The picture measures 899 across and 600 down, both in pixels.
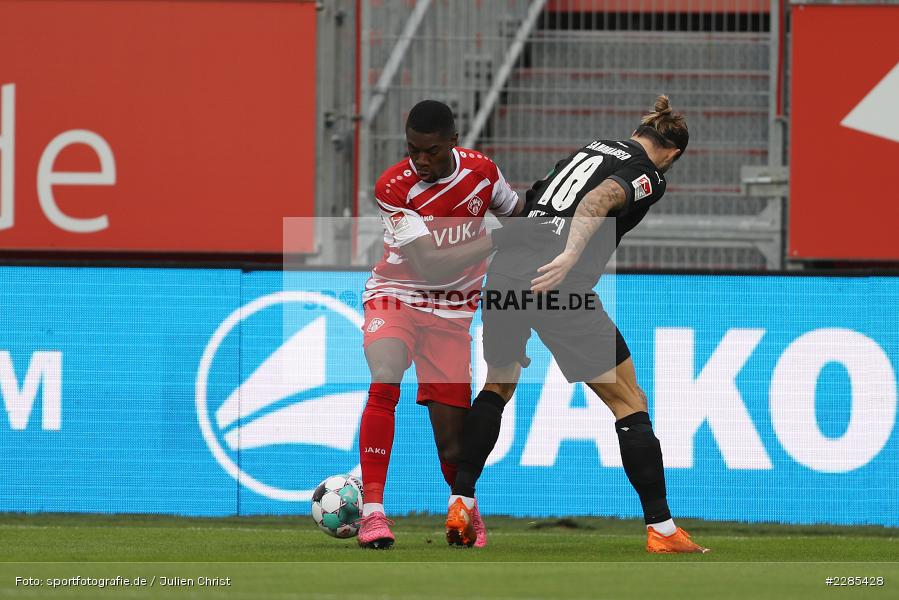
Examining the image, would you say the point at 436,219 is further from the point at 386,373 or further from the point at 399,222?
the point at 386,373

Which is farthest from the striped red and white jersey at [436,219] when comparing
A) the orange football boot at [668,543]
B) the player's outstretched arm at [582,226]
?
the orange football boot at [668,543]

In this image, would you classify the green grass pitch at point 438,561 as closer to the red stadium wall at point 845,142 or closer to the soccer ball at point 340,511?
the soccer ball at point 340,511

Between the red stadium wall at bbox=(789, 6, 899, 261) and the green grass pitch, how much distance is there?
7.13ft

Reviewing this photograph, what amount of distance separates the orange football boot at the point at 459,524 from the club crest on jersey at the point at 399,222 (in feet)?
3.92

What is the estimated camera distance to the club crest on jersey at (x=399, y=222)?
6406 millimetres

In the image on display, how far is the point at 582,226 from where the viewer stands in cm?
598

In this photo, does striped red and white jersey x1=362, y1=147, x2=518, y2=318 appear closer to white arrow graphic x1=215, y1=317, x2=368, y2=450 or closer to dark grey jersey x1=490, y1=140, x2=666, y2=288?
dark grey jersey x1=490, y1=140, x2=666, y2=288

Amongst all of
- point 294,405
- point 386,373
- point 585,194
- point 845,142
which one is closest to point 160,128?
point 294,405

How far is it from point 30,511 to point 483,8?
5.09 metres

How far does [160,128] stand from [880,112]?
484 centimetres

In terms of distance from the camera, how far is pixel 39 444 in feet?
28.5

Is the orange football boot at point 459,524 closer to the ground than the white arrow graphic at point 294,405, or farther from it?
closer to the ground

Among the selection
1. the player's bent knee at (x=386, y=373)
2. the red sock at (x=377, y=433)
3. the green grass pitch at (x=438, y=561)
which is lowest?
the green grass pitch at (x=438, y=561)

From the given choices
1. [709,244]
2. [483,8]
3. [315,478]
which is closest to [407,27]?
[483,8]
